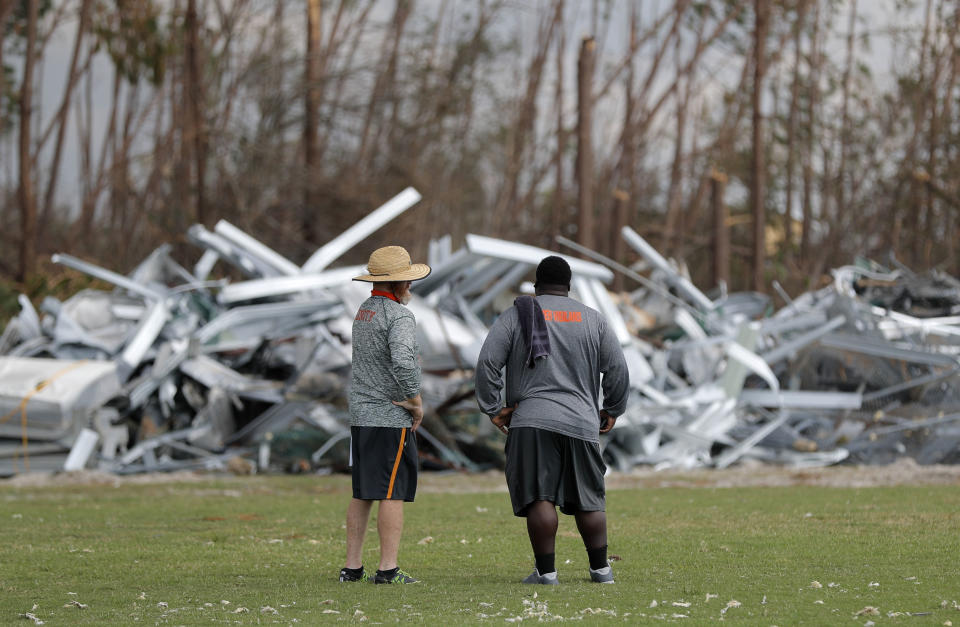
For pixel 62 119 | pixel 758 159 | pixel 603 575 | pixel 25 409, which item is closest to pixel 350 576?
pixel 603 575

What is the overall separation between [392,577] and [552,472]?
1049 millimetres

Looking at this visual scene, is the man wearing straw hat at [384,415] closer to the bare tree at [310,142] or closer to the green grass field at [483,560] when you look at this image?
the green grass field at [483,560]

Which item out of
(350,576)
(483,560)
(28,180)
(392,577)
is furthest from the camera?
(28,180)

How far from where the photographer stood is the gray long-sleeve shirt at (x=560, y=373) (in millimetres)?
6418

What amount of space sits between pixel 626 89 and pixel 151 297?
21.6 meters

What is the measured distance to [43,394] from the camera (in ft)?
45.6

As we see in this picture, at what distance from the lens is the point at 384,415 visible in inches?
261

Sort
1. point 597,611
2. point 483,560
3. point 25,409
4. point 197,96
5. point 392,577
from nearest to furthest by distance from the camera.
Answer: point 597,611, point 392,577, point 483,560, point 25,409, point 197,96

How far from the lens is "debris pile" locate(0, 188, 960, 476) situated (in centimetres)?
1480

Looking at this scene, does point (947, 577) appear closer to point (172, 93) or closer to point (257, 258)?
point (257, 258)

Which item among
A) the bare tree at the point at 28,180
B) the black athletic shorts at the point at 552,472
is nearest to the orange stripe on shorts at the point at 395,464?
the black athletic shorts at the point at 552,472

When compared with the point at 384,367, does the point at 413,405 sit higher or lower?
lower

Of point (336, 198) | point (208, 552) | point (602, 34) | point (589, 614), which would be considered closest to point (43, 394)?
point (208, 552)

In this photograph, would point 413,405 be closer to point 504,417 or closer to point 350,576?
point 504,417
